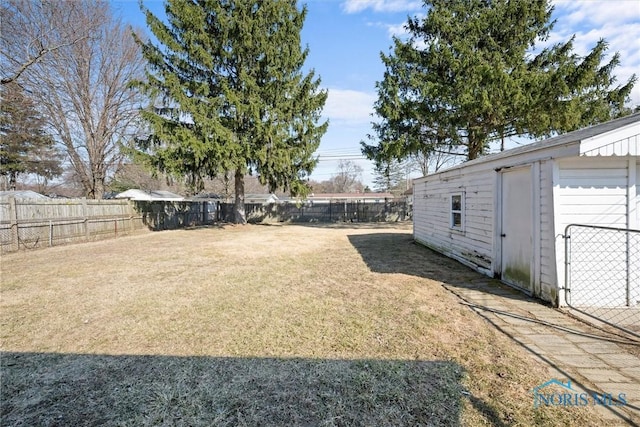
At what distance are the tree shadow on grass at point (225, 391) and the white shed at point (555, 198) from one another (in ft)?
8.69

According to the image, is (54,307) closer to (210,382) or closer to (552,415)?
(210,382)

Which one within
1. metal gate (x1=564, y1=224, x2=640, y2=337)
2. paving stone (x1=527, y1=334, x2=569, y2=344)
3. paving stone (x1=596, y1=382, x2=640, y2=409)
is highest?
metal gate (x1=564, y1=224, x2=640, y2=337)

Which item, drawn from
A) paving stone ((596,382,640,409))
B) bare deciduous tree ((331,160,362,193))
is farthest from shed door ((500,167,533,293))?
bare deciduous tree ((331,160,362,193))

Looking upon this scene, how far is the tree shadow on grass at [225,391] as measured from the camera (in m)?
2.04

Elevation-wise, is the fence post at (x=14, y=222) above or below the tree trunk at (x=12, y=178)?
below

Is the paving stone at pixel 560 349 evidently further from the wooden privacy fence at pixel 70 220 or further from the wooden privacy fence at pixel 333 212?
the wooden privacy fence at pixel 333 212

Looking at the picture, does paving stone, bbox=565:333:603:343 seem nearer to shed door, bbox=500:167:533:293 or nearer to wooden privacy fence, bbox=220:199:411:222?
shed door, bbox=500:167:533:293

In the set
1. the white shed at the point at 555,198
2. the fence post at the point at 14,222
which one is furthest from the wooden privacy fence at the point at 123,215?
the white shed at the point at 555,198

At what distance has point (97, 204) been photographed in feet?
38.8

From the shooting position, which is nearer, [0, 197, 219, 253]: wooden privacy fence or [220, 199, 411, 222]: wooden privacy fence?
[0, 197, 219, 253]: wooden privacy fence

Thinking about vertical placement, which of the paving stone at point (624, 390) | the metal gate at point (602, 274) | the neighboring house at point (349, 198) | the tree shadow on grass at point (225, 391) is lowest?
the paving stone at point (624, 390)

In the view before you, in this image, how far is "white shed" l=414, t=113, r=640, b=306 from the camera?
376 centimetres

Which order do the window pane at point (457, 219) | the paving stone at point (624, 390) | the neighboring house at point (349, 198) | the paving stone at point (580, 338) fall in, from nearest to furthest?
1. the paving stone at point (624, 390)
2. the paving stone at point (580, 338)
3. the window pane at point (457, 219)
4. the neighboring house at point (349, 198)

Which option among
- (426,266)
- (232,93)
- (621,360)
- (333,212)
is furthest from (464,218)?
(333,212)
